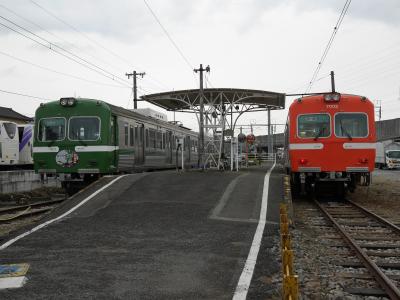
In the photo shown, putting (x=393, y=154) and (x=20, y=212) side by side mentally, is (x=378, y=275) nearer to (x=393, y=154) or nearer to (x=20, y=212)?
(x=20, y=212)

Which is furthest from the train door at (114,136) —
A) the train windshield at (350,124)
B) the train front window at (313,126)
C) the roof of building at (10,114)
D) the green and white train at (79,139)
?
the roof of building at (10,114)

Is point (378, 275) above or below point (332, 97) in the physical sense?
below

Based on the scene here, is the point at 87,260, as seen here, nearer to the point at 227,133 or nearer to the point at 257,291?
the point at 257,291

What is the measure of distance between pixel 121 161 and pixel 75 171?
1853 mm

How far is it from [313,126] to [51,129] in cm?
862

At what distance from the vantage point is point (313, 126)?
15.7m

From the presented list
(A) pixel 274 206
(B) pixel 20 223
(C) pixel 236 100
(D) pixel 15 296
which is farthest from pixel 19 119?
(D) pixel 15 296

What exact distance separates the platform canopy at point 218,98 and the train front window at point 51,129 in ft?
25.3

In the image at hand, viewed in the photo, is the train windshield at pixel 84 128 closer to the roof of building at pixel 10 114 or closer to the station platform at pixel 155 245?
the station platform at pixel 155 245

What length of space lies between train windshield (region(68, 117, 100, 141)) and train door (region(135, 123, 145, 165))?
3.05m

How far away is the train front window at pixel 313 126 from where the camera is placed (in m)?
15.6

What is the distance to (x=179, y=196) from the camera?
1223cm

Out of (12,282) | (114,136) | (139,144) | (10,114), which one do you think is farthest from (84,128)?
(10,114)

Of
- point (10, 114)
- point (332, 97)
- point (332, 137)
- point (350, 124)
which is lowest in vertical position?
point (332, 137)
